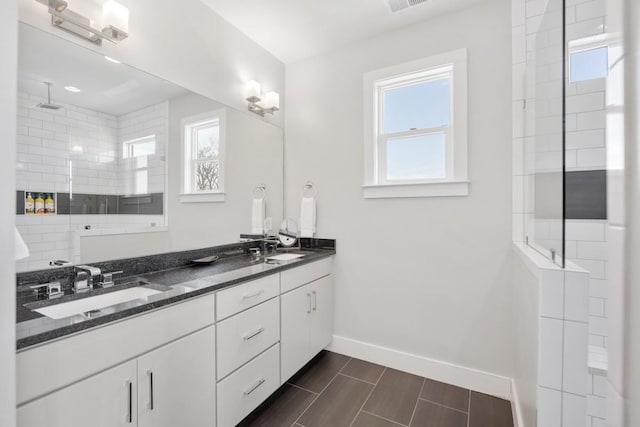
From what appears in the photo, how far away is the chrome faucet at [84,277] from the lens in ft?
4.55

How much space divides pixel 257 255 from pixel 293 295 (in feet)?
1.77

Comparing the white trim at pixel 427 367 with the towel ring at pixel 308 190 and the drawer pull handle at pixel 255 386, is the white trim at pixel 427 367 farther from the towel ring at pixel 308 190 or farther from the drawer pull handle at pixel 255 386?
the towel ring at pixel 308 190

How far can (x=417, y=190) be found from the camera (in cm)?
224

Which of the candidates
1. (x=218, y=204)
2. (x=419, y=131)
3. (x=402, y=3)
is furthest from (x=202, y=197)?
(x=402, y=3)

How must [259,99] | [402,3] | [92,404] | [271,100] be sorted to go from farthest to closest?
1. [271,100]
2. [259,99]
3. [402,3]
4. [92,404]

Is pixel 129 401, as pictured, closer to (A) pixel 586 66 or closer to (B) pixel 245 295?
(B) pixel 245 295

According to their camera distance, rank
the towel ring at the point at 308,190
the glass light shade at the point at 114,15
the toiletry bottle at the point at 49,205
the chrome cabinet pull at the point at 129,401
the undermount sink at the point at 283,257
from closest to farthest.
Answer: the chrome cabinet pull at the point at 129,401 < the toiletry bottle at the point at 49,205 < the glass light shade at the point at 114,15 < the undermount sink at the point at 283,257 < the towel ring at the point at 308,190

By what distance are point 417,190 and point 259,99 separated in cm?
151

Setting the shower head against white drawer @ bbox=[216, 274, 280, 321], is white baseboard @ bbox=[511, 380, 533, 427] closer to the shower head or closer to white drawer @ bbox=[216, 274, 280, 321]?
white drawer @ bbox=[216, 274, 280, 321]

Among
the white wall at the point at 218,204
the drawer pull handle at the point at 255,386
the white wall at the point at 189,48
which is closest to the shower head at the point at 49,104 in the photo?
the white wall at the point at 189,48

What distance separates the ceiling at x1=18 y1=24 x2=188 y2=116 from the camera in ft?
4.32

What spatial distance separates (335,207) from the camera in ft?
8.55

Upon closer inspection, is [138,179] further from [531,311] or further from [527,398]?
[527,398]

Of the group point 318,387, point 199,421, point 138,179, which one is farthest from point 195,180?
point 318,387
